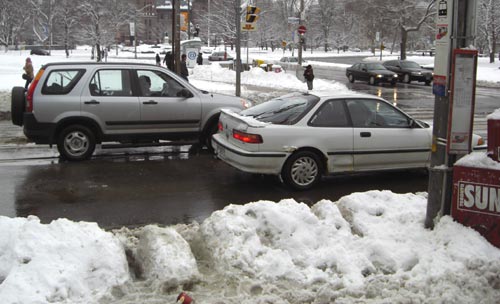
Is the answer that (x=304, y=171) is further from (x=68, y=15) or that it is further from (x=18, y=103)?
(x=68, y=15)

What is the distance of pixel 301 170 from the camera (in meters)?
8.09

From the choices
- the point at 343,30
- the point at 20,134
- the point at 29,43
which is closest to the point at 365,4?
the point at 343,30

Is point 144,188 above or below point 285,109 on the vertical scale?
below

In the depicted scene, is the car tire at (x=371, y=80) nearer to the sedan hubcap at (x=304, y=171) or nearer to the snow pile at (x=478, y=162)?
the sedan hubcap at (x=304, y=171)

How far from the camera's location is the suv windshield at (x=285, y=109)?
8172 mm

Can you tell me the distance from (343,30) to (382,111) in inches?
3913

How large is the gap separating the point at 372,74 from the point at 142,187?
28.5m

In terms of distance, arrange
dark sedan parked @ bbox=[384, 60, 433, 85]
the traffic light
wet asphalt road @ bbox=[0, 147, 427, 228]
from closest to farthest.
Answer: wet asphalt road @ bbox=[0, 147, 427, 228], the traffic light, dark sedan parked @ bbox=[384, 60, 433, 85]

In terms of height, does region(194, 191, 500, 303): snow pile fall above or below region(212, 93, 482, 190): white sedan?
below

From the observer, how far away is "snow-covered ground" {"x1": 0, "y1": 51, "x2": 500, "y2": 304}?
13.8ft

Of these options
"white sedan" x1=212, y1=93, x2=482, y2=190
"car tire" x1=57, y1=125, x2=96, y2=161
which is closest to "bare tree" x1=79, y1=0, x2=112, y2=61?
"car tire" x1=57, y1=125, x2=96, y2=161

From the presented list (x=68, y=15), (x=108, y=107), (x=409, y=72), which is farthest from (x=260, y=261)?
(x=68, y=15)

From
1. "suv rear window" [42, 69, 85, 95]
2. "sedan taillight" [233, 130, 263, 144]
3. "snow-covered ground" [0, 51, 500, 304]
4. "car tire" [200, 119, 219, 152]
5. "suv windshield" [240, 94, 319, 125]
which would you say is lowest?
"snow-covered ground" [0, 51, 500, 304]

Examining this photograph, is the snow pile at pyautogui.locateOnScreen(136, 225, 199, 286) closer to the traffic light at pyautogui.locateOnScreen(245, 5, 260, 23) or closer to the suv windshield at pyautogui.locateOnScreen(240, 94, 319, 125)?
the suv windshield at pyautogui.locateOnScreen(240, 94, 319, 125)
